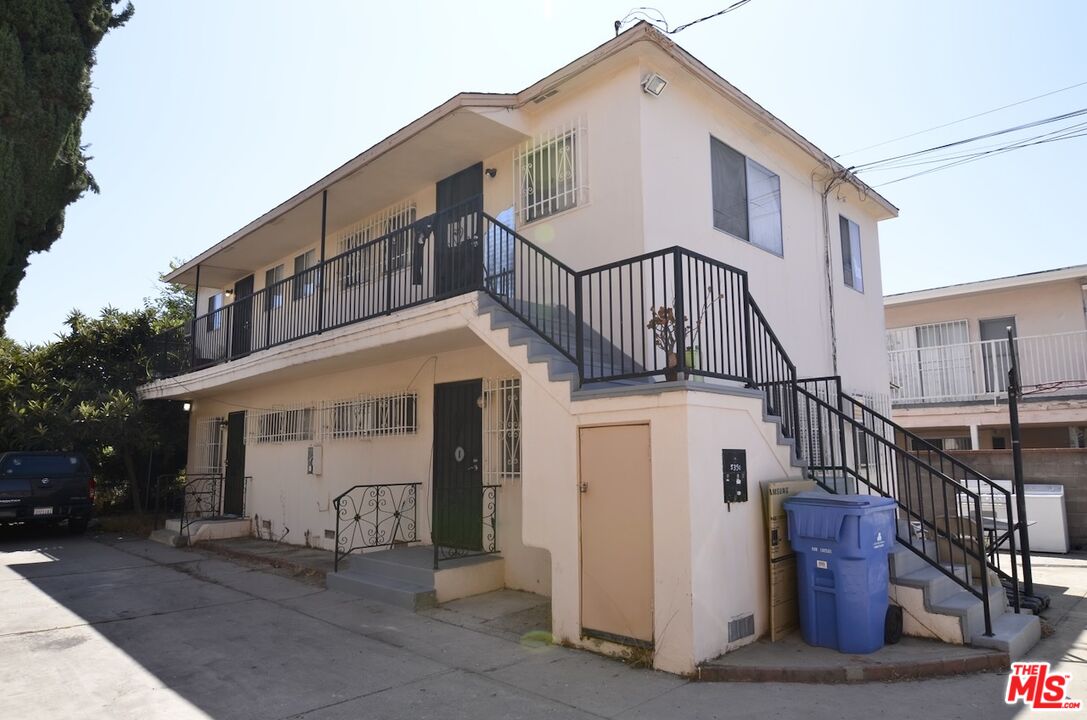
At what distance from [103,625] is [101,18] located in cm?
1270

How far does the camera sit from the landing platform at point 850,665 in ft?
16.5

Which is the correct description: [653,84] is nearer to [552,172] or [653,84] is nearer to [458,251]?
[552,172]

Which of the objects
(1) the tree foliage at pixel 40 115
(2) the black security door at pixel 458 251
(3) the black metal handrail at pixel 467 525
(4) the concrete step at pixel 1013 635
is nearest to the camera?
(4) the concrete step at pixel 1013 635

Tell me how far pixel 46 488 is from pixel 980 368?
1982 centimetres

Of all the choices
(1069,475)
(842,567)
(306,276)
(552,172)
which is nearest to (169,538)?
(306,276)

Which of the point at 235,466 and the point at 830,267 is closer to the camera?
the point at 830,267

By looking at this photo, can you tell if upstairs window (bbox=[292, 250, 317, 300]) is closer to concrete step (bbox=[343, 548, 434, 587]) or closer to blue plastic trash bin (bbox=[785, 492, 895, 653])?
concrete step (bbox=[343, 548, 434, 587])

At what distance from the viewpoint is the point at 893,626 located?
18.6 feet

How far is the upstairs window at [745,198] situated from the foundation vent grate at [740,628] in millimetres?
5049

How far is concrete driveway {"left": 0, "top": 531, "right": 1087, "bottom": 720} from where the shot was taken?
464cm

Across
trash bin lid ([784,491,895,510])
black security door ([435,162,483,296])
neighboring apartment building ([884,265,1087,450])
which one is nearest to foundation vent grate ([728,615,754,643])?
trash bin lid ([784,491,895,510])

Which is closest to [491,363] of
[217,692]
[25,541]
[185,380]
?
[217,692]

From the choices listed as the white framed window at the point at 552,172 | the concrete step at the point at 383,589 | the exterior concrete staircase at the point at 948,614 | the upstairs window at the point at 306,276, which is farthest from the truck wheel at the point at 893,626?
the upstairs window at the point at 306,276

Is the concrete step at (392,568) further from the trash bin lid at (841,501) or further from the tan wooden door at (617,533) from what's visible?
the trash bin lid at (841,501)
